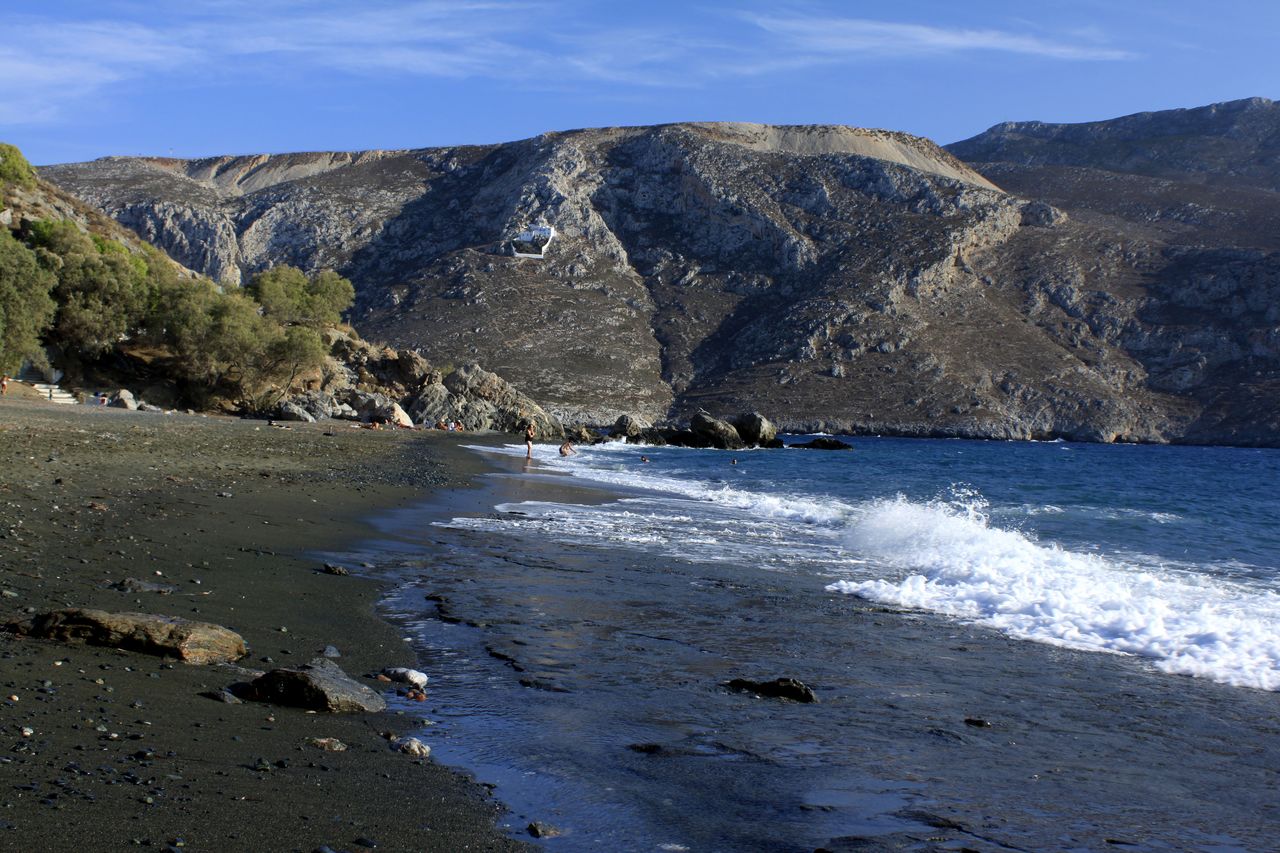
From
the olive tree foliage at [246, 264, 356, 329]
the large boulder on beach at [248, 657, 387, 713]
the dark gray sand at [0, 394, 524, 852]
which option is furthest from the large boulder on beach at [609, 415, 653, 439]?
the large boulder on beach at [248, 657, 387, 713]

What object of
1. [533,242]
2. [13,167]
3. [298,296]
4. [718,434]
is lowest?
[718,434]

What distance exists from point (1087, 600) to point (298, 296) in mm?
65882

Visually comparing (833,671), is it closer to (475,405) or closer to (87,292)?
(87,292)

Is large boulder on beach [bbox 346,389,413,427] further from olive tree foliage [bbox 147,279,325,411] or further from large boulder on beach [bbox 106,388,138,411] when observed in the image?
large boulder on beach [bbox 106,388,138,411]

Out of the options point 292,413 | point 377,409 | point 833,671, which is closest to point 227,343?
point 292,413

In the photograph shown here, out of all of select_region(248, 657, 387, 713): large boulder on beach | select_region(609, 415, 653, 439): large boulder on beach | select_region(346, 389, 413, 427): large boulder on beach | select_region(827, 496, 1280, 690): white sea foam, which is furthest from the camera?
select_region(609, 415, 653, 439): large boulder on beach

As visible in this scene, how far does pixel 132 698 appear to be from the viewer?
Answer: 6.35 m

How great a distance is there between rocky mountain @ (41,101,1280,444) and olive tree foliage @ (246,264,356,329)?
29496 millimetres

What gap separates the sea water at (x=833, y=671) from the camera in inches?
230

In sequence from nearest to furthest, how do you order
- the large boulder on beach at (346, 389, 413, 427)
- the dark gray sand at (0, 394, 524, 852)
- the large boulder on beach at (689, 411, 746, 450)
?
the dark gray sand at (0, 394, 524, 852) → the large boulder on beach at (346, 389, 413, 427) → the large boulder on beach at (689, 411, 746, 450)

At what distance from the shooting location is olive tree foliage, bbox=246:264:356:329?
66.6m

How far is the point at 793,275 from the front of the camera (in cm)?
12150

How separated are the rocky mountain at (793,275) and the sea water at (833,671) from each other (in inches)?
3231

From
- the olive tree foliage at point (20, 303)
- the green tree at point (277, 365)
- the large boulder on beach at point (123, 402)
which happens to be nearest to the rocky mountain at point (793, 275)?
the green tree at point (277, 365)
